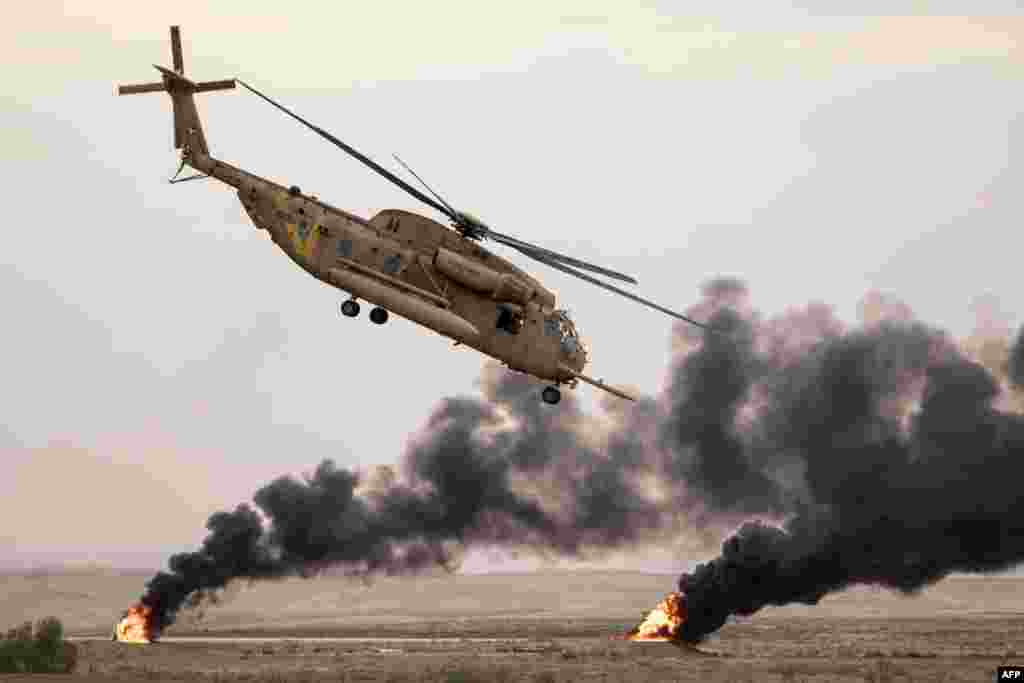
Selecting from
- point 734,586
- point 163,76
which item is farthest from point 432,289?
point 734,586

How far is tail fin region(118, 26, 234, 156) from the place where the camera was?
85.8 metres

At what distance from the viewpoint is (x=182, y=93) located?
87062 mm

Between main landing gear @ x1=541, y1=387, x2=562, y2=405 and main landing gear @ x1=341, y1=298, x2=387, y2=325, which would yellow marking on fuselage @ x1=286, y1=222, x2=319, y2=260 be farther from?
main landing gear @ x1=541, y1=387, x2=562, y2=405

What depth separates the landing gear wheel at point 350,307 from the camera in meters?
81.1

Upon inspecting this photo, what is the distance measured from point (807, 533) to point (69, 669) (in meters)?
39.9

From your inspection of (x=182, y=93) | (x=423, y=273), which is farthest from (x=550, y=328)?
(x=182, y=93)

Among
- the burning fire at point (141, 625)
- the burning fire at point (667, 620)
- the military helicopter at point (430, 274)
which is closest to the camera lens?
the military helicopter at point (430, 274)

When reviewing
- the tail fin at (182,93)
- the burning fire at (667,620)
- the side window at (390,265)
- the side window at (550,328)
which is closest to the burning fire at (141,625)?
the burning fire at (667,620)

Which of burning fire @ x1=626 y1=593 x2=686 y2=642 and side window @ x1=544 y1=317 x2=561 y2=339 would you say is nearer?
side window @ x1=544 y1=317 x2=561 y2=339

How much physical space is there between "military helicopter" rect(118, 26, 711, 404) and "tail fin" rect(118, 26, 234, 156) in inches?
172

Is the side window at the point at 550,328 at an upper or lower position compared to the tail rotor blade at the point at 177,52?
lower

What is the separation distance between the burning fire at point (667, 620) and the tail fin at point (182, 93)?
39.4m

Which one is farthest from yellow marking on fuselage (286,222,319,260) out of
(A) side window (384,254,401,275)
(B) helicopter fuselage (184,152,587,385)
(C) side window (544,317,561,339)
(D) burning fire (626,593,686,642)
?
(D) burning fire (626,593,686,642)

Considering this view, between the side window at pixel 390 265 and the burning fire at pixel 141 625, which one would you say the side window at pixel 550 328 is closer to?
the side window at pixel 390 265
